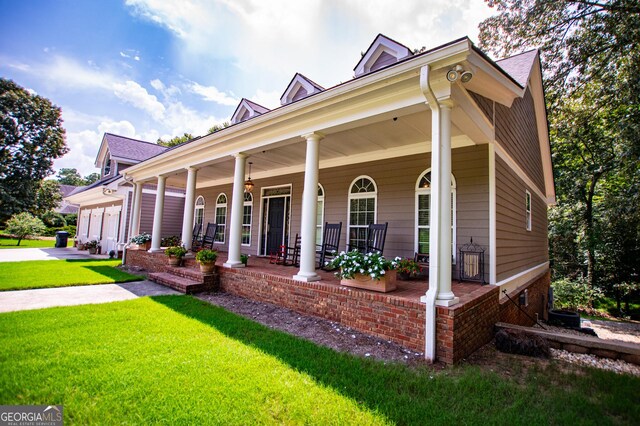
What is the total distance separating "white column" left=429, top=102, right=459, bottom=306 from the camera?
331cm

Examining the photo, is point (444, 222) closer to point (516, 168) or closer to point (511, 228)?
point (511, 228)

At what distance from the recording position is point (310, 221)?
15.7 feet

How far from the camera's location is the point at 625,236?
1296 cm

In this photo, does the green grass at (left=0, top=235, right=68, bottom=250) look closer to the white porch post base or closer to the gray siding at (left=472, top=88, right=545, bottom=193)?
the white porch post base

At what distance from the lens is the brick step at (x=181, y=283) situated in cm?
591

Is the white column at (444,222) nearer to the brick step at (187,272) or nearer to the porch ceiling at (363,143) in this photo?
the porch ceiling at (363,143)

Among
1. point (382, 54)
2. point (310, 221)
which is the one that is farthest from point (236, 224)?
point (382, 54)

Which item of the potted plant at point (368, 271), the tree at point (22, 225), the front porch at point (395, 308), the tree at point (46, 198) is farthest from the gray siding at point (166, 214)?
the tree at point (46, 198)

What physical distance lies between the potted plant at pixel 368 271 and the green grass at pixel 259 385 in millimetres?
1115

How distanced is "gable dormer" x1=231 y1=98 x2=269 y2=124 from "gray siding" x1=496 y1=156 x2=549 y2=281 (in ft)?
18.6

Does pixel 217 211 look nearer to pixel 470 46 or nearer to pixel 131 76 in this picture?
pixel 131 76

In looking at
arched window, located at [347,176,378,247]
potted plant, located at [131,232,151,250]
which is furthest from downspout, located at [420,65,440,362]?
potted plant, located at [131,232,151,250]

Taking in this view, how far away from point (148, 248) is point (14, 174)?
1966cm

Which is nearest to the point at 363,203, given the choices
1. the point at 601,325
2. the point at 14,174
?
the point at 601,325
